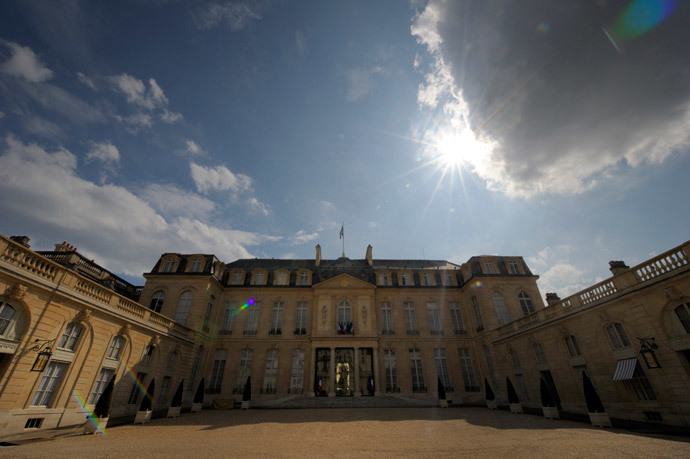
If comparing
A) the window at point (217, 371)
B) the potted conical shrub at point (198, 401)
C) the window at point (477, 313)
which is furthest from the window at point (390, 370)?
the potted conical shrub at point (198, 401)

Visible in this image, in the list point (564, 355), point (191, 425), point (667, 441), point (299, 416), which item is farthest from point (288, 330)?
point (667, 441)

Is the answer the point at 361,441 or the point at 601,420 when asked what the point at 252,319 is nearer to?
the point at 361,441

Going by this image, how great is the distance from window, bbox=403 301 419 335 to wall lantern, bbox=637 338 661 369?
15.2 meters

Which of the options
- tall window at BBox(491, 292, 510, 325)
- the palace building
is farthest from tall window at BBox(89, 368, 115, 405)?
tall window at BBox(491, 292, 510, 325)

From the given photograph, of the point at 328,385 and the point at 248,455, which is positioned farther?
the point at 328,385

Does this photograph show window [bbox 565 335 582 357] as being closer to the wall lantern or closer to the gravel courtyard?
the wall lantern

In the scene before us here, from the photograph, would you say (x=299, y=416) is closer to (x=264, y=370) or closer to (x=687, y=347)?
(x=264, y=370)

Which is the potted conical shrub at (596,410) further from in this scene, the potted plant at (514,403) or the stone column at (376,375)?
the stone column at (376,375)

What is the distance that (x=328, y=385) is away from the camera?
74.7ft

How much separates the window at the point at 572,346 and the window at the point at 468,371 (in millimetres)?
9825

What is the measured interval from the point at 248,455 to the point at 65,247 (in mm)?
19054

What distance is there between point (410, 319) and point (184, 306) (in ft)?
61.9

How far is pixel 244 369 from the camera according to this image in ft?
75.8

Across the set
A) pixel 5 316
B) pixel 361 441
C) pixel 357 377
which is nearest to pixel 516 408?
pixel 357 377
